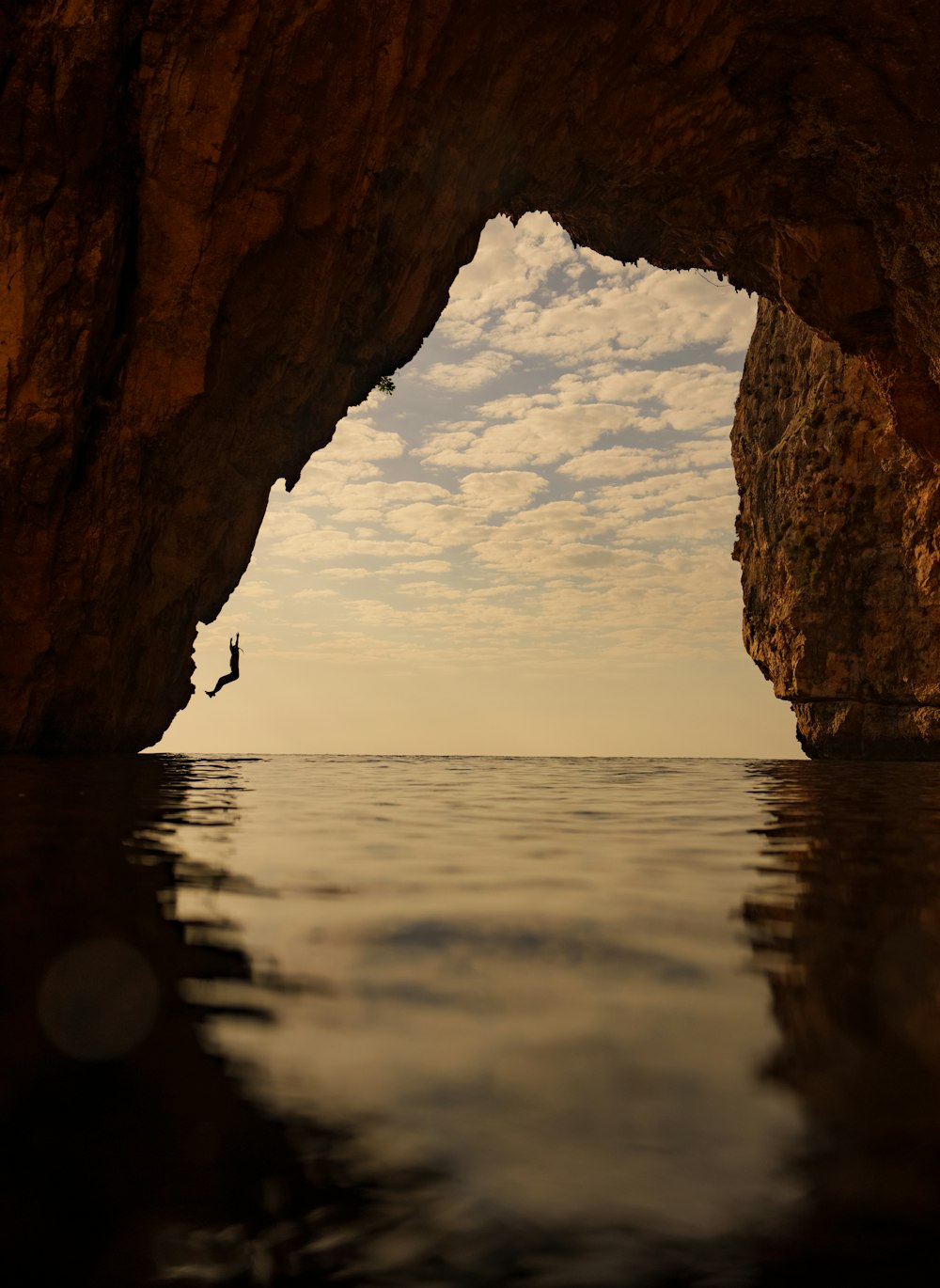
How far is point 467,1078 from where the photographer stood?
1497mm

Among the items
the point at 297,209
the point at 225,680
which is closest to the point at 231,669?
the point at 225,680

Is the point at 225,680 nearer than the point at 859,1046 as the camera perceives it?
No

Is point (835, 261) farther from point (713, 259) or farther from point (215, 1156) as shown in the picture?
point (215, 1156)

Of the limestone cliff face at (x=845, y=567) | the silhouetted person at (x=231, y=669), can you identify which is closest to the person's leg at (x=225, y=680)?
the silhouetted person at (x=231, y=669)

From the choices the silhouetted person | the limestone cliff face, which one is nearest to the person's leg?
the silhouetted person

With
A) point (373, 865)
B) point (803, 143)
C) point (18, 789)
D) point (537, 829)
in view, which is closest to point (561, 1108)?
point (373, 865)

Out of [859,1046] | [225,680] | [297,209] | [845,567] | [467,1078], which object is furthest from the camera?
[845,567]

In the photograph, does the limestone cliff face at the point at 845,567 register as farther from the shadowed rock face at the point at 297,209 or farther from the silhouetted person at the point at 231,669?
the silhouetted person at the point at 231,669

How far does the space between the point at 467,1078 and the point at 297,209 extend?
52.9ft

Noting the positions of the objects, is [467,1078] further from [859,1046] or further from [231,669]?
[231,669]

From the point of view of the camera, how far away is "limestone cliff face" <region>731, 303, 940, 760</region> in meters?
25.1

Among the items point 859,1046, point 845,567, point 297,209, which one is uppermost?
point 297,209

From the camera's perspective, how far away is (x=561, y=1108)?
4.49 feet

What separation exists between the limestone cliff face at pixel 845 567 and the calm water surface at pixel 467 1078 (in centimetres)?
2369
